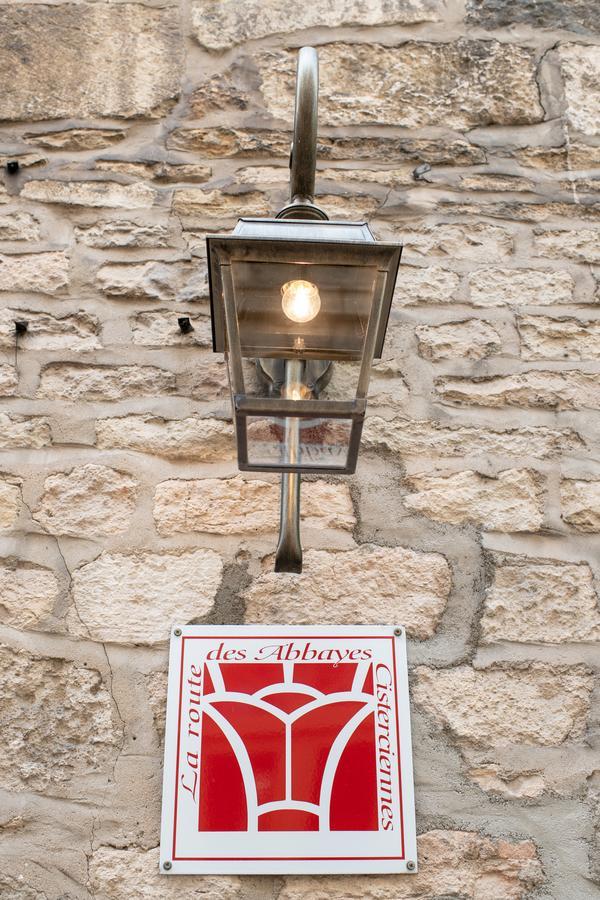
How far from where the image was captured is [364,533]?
2.01m

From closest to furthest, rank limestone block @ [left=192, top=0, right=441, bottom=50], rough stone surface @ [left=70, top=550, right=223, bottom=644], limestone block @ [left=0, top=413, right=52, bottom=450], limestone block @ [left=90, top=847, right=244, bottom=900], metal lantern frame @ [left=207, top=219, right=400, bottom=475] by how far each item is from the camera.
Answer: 1. metal lantern frame @ [left=207, top=219, right=400, bottom=475]
2. limestone block @ [left=90, top=847, right=244, bottom=900]
3. rough stone surface @ [left=70, top=550, right=223, bottom=644]
4. limestone block @ [left=0, top=413, right=52, bottom=450]
5. limestone block @ [left=192, top=0, right=441, bottom=50]

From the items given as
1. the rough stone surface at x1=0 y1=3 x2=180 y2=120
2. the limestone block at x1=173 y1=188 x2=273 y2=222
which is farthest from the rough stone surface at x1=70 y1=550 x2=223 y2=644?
the rough stone surface at x1=0 y1=3 x2=180 y2=120

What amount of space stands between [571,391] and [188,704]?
1.20 m

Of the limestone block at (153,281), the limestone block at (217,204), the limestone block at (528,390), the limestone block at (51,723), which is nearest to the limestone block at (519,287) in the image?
the limestone block at (528,390)

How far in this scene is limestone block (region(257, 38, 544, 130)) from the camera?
2686 millimetres

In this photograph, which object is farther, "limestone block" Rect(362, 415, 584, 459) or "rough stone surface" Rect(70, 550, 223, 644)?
"limestone block" Rect(362, 415, 584, 459)

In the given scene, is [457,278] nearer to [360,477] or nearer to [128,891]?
[360,477]

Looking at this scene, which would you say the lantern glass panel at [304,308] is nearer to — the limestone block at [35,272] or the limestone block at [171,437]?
the limestone block at [171,437]

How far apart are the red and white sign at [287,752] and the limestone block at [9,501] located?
1.59 feet

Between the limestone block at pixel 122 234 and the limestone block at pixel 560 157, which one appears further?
the limestone block at pixel 560 157

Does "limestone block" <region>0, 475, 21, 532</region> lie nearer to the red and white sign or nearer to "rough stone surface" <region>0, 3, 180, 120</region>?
the red and white sign

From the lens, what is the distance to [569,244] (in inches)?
97.3

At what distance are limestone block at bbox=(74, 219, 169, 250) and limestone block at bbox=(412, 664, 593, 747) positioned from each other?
4.42 ft

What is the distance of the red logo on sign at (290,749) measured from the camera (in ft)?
5.46
